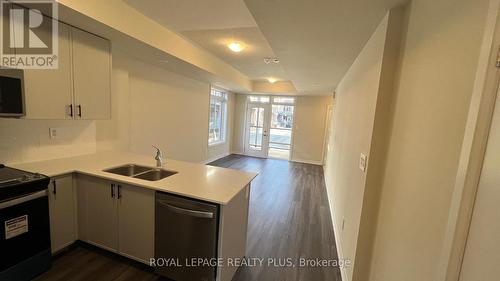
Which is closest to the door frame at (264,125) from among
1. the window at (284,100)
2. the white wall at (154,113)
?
the window at (284,100)

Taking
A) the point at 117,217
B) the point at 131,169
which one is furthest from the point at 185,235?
the point at 131,169

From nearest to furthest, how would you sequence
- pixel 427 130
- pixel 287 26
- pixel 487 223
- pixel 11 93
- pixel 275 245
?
pixel 487 223 < pixel 427 130 < pixel 11 93 < pixel 287 26 < pixel 275 245

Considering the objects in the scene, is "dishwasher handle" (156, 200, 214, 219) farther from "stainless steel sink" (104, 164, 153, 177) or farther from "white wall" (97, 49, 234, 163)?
"white wall" (97, 49, 234, 163)

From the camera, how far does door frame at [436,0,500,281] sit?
0.67 meters

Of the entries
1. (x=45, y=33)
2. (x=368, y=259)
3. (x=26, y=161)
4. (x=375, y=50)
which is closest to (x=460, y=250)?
(x=368, y=259)

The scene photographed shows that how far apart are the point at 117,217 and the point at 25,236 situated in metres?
0.63

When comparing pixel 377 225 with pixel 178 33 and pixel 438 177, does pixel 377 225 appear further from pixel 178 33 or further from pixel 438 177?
pixel 178 33

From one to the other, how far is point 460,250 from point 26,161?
11.4ft

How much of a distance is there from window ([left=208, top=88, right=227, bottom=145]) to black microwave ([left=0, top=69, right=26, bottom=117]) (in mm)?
4683

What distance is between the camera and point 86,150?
2.82m

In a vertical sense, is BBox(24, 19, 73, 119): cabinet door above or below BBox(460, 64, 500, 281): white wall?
above

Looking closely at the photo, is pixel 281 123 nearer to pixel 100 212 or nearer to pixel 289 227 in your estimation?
pixel 289 227

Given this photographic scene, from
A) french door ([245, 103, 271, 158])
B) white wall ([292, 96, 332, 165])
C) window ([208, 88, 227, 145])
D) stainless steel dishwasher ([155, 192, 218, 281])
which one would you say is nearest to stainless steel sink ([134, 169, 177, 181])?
stainless steel dishwasher ([155, 192, 218, 281])

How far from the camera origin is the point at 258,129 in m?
8.07
